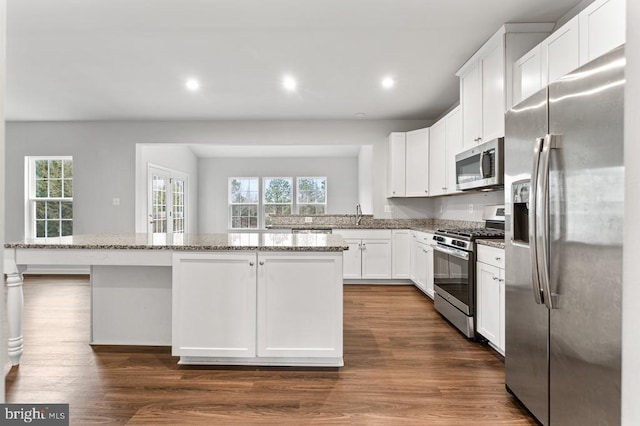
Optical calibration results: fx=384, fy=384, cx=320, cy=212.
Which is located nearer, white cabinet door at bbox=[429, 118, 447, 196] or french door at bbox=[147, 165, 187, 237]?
white cabinet door at bbox=[429, 118, 447, 196]

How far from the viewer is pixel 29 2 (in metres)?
2.65

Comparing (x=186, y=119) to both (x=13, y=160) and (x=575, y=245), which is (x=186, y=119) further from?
(x=575, y=245)

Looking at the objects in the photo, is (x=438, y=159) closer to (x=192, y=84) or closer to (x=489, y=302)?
(x=489, y=302)

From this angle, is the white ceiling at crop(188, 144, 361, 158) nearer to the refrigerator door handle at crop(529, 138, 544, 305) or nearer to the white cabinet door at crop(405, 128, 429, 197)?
the white cabinet door at crop(405, 128, 429, 197)

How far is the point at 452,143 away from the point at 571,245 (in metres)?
2.95

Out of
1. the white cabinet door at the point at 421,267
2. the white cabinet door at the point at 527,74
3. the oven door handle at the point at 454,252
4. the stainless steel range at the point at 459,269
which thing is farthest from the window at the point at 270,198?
the white cabinet door at the point at 527,74

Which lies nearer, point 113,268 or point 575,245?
point 575,245

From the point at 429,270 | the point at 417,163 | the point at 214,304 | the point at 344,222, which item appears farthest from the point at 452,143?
the point at 214,304

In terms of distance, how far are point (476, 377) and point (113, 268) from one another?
266 cm

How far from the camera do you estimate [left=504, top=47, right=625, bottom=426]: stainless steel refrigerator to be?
1.34 meters

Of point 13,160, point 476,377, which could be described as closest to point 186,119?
point 13,160

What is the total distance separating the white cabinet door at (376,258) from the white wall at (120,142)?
642 mm

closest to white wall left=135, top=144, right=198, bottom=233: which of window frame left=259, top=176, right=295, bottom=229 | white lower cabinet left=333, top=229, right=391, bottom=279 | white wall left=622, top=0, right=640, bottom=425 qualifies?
window frame left=259, top=176, right=295, bottom=229

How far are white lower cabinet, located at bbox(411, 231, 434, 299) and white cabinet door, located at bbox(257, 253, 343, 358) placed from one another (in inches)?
85.7
